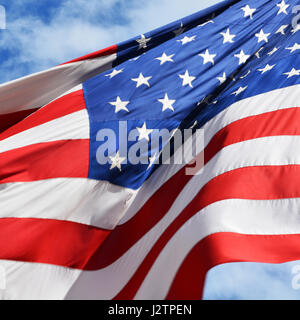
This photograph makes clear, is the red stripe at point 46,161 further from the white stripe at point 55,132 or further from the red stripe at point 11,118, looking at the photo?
the red stripe at point 11,118

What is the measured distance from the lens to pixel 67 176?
5.64m

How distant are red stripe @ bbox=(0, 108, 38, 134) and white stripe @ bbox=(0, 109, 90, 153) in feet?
1.41

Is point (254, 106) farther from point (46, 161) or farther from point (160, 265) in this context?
point (46, 161)

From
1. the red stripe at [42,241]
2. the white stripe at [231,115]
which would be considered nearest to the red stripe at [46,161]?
the red stripe at [42,241]

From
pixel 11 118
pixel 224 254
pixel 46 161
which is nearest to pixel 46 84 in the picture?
pixel 11 118

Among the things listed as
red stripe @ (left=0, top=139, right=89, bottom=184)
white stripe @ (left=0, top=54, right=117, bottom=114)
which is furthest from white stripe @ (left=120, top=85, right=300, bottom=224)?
white stripe @ (left=0, top=54, right=117, bottom=114)

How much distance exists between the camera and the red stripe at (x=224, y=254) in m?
4.27

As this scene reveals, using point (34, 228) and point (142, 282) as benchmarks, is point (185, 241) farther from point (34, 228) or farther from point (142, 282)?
point (34, 228)

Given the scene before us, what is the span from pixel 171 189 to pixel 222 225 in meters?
1.16

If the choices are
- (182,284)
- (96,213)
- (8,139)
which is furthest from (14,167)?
(182,284)

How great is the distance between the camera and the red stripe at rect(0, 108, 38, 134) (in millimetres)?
6426

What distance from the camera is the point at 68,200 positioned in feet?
18.2

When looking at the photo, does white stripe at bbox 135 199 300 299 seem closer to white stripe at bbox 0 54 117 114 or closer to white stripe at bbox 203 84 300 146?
white stripe at bbox 203 84 300 146

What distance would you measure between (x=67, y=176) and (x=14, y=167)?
66cm
